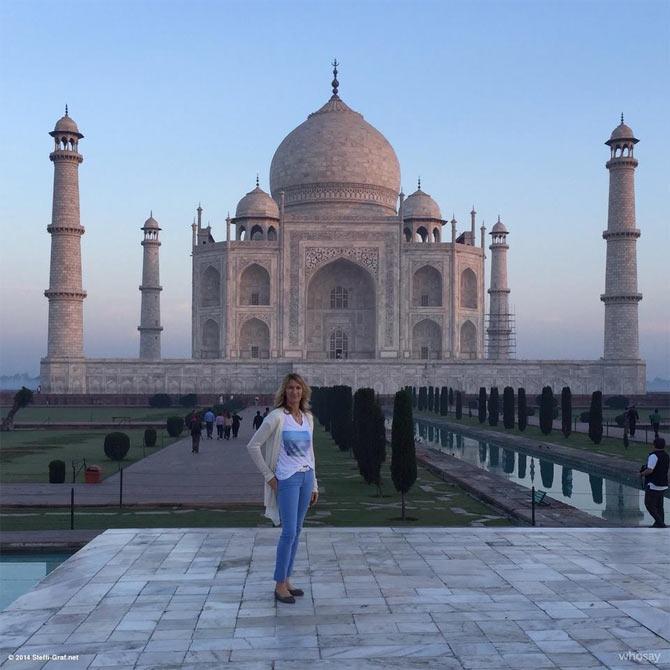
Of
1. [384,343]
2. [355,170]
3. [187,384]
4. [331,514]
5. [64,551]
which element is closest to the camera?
[64,551]

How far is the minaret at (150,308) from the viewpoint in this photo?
4544 centimetres

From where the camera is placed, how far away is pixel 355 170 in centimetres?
4453

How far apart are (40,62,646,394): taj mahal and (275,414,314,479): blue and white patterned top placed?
3166 centimetres

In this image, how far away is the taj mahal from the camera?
118ft

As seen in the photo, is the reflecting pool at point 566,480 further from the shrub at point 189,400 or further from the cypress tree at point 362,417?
the shrub at point 189,400

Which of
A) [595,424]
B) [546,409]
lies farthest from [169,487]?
[546,409]

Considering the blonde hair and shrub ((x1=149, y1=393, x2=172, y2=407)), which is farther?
shrub ((x1=149, y1=393, x2=172, y2=407))

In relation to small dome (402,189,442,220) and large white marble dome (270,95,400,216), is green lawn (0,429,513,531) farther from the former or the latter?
small dome (402,189,442,220)

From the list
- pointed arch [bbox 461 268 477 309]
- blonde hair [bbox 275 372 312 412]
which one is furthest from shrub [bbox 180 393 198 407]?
blonde hair [bbox 275 372 312 412]

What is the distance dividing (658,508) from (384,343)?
108 feet

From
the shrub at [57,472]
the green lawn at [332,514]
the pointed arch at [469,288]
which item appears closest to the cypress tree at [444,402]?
A: the pointed arch at [469,288]

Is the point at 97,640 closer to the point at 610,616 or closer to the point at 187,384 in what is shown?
the point at 610,616

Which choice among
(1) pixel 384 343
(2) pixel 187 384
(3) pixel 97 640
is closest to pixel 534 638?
(3) pixel 97 640

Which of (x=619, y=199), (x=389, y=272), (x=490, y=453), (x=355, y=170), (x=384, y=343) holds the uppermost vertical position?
(x=355, y=170)
